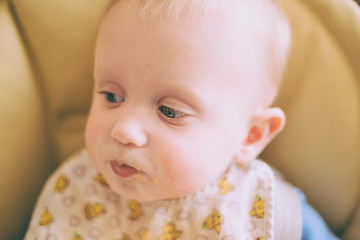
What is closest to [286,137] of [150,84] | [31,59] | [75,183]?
[150,84]

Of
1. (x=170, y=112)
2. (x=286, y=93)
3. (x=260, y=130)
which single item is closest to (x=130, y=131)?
(x=170, y=112)

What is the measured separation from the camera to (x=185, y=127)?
2.16 feet

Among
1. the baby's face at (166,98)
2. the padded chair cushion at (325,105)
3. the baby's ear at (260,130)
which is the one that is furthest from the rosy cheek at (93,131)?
the padded chair cushion at (325,105)

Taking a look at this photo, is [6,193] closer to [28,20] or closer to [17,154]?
[17,154]

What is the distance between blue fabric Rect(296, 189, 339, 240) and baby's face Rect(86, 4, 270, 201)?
0.81ft

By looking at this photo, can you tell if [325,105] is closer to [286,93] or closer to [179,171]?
[286,93]

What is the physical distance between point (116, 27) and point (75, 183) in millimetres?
409

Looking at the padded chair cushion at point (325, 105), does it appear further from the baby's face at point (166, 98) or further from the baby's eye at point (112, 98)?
the baby's eye at point (112, 98)

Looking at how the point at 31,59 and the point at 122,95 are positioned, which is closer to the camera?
the point at 122,95

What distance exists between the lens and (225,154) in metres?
0.73

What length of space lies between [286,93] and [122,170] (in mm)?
Answer: 423

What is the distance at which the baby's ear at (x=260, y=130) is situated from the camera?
2.51ft

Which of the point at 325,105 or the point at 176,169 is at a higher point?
the point at 325,105

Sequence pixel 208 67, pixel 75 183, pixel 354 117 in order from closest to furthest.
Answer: pixel 208 67 → pixel 354 117 → pixel 75 183
